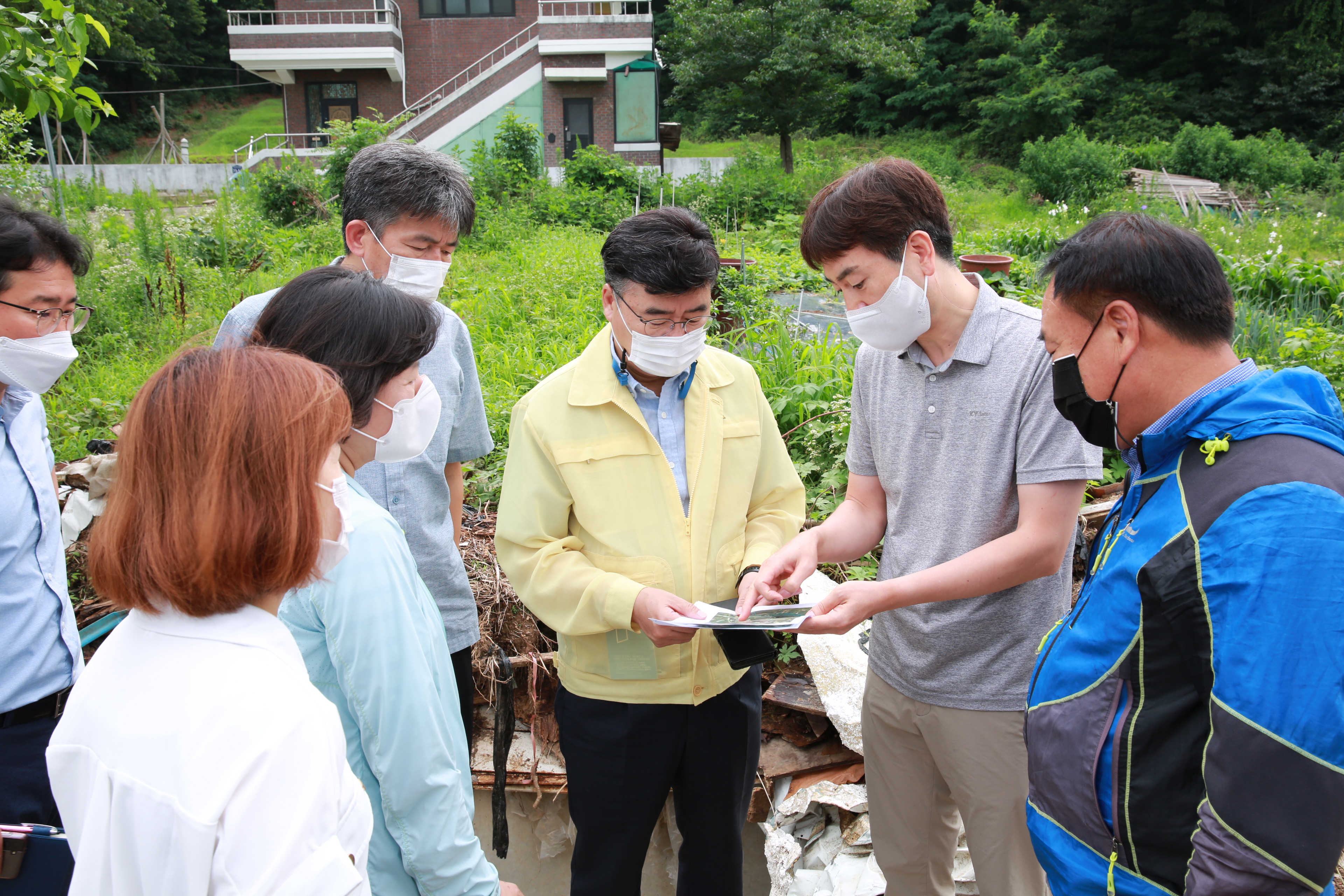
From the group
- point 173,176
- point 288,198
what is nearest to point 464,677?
point 288,198

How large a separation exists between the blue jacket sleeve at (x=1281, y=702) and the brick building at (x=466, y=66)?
2126 centimetres

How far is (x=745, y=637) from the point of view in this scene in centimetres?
208

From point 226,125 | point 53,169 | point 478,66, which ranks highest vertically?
point 478,66

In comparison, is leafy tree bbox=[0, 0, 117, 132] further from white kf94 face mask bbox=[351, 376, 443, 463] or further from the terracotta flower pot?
the terracotta flower pot

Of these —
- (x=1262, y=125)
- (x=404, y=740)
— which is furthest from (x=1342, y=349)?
(x=1262, y=125)

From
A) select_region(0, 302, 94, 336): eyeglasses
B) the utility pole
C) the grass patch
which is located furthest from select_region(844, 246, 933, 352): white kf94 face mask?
the grass patch

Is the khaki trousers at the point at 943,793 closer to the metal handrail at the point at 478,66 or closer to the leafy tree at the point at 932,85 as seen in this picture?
the metal handrail at the point at 478,66

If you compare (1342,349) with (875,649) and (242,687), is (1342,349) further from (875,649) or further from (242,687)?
(242,687)

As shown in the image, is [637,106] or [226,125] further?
[226,125]

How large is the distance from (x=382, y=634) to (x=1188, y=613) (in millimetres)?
1286

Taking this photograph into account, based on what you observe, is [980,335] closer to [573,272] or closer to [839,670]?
[839,670]

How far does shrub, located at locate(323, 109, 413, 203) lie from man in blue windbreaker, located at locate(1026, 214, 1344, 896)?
14.7 m

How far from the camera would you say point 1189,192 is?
18.3 metres

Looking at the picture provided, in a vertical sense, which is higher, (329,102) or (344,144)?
(329,102)
